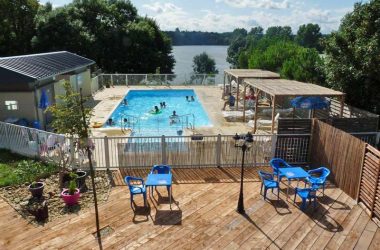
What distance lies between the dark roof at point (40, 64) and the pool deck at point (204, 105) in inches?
123

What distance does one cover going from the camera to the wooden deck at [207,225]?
7.44 m

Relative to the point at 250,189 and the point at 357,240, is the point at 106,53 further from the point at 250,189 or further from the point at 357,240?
the point at 357,240

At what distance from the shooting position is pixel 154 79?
29.3 m

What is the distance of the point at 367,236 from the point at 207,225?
12.7 ft

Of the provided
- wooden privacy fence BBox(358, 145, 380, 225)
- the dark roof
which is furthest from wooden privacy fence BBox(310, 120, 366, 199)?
the dark roof

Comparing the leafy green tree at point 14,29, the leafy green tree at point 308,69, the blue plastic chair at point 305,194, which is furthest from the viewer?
the leafy green tree at point 14,29

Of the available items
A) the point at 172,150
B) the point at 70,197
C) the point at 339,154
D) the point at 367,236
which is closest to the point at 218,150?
the point at 172,150

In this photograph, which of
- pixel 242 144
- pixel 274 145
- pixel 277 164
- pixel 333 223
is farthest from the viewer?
pixel 274 145

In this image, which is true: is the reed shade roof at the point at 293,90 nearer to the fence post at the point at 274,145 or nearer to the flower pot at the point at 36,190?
the fence post at the point at 274,145

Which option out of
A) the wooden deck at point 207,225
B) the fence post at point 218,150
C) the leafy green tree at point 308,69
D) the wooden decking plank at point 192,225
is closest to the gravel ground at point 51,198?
the wooden deck at point 207,225

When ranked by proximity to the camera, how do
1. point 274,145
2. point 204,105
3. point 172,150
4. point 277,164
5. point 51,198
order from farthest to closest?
point 204,105 → point 274,145 → point 172,150 → point 277,164 → point 51,198

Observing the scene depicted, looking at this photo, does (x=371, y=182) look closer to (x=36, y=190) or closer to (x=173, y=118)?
(x=36, y=190)

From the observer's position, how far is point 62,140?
11055 mm

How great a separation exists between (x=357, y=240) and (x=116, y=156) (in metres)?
8.05
